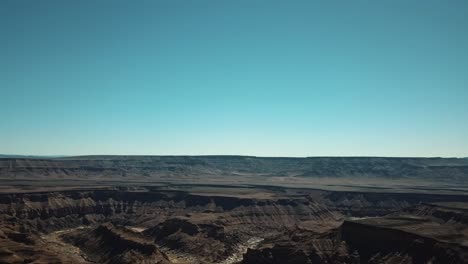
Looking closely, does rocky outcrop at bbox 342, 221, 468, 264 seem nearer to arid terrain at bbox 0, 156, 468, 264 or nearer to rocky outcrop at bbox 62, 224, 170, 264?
arid terrain at bbox 0, 156, 468, 264

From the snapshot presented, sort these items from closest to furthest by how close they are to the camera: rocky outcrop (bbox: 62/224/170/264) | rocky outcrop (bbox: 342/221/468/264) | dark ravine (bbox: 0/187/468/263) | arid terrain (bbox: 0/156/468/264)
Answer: rocky outcrop (bbox: 342/221/468/264)
arid terrain (bbox: 0/156/468/264)
dark ravine (bbox: 0/187/468/263)
rocky outcrop (bbox: 62/224/170/264)

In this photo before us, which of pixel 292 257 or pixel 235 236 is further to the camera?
pixel 235 236

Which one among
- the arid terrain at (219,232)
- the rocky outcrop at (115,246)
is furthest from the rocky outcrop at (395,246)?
the rocky outcrop at (115,246)

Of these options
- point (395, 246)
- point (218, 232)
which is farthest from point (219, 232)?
point (395, 246)

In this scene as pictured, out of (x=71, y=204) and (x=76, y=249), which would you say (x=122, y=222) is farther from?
(x=76, y=249)

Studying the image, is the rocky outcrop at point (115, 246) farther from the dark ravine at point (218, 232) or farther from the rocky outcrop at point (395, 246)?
the rocky outcrop at point (395, 246)

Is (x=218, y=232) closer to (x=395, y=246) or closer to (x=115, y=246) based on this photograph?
(x=115, y=246)

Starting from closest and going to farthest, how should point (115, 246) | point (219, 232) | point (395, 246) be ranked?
point (395, 246), point (115, 246), point (219, 232)

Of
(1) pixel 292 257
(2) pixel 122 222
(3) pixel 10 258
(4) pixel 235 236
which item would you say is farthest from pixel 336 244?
(2) pixel 122 222

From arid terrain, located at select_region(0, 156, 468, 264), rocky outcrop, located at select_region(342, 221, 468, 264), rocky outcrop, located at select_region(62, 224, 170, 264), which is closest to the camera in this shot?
rocky outcrop, located at select_region(342, 221, 468, 264)

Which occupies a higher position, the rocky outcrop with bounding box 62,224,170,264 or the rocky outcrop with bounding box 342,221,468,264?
the rocky outcrop with bounding box 342,221,468,264

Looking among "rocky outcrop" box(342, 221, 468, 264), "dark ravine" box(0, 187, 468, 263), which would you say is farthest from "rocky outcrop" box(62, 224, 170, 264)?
"rocky outcrop" box(342, 221, 468, 264)
